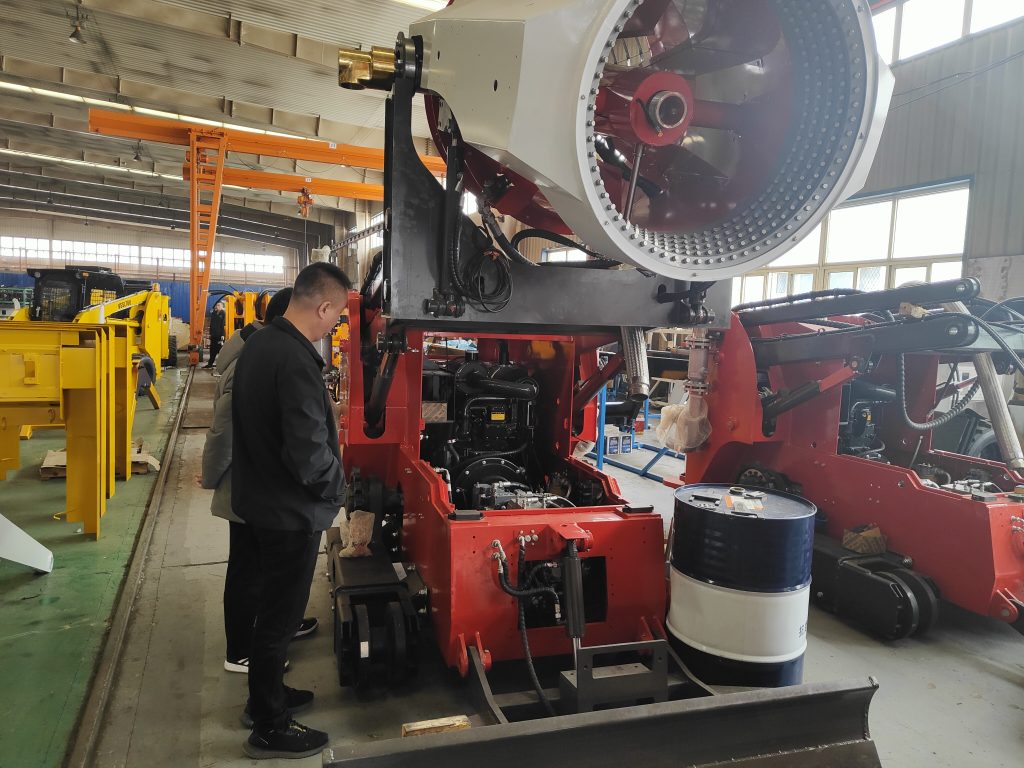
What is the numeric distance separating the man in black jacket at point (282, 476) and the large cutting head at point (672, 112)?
856 millimetres

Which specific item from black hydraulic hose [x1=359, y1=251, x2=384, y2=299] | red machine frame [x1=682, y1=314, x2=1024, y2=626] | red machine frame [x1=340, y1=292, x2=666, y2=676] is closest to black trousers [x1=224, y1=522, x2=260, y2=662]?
red machine frame [x1=340, y1=292, x2=666, y2=676]

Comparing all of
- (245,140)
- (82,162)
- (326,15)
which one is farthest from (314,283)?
(82,162)

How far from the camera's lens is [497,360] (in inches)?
170

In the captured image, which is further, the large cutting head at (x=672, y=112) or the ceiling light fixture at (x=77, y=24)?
the ceiling light fixture at (x=77, y=24)

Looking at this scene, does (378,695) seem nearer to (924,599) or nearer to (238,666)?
(238,666)

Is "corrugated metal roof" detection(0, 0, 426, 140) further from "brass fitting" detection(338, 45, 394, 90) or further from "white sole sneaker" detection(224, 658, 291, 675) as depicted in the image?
"white sole sneaker" detection(224, 658, 291, 675)

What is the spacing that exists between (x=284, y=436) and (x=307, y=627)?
1.50 meters

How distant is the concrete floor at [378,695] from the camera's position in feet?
7.82

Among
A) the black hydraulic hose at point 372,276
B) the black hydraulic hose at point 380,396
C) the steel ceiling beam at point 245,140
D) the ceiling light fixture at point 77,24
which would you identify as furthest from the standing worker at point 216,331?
the black hydraulic hose at point 372,276

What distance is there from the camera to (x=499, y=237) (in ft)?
6.51

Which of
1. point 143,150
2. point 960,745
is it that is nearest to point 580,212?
point 960,745

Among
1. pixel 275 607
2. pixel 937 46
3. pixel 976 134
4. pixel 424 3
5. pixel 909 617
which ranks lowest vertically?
pixel 909 617

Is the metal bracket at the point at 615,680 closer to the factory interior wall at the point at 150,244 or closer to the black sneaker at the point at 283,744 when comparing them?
the black sneaker at the point at 283,744

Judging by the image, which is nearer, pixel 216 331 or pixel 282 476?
pixel 282 476
